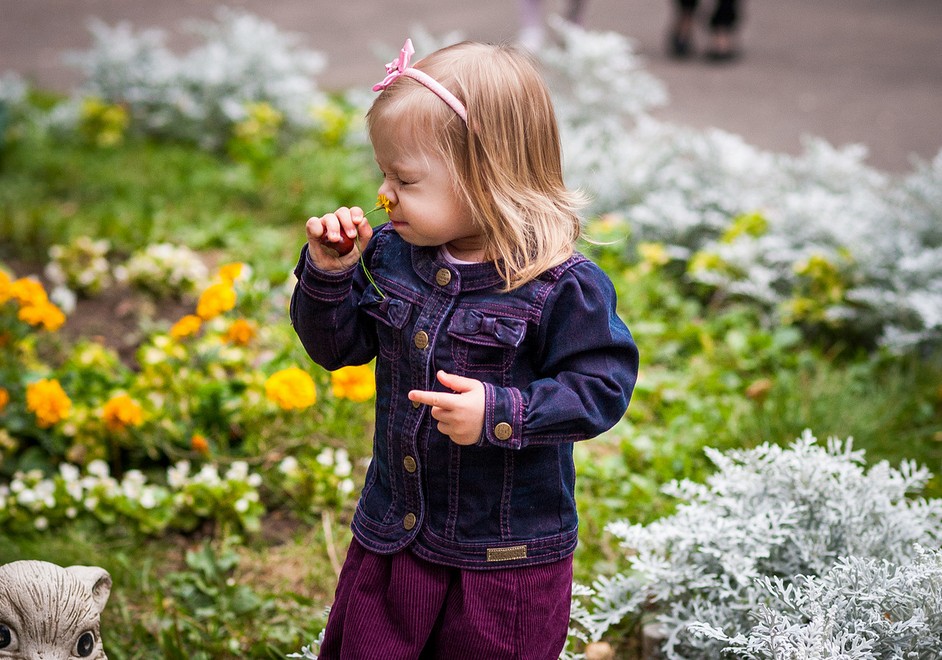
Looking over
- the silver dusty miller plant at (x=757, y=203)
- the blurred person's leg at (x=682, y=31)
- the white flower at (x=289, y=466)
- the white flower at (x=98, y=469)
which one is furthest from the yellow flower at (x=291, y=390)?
the blurred person's leg at (x=682, y=31)

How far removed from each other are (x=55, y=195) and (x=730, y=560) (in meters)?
4.41

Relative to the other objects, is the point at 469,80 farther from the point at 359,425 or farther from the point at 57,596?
the point at 359,425

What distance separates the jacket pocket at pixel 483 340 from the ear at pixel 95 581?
838 mm

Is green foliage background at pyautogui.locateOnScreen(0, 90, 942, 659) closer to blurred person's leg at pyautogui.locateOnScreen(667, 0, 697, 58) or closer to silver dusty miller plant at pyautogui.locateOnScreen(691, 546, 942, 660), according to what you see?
silver dusty miller plant at pyautogui.locateOnScreen(691, 546, 942, 660)

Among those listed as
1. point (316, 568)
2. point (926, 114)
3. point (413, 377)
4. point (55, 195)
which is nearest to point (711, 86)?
point (926, 114)

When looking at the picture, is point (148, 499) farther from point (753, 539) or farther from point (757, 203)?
point (757, 203)

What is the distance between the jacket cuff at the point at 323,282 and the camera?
70.5 inches

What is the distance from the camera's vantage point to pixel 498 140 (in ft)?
5.55

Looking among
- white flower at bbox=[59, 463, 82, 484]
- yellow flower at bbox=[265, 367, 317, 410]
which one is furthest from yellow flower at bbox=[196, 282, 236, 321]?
white flower at bbox=[59, 463, 82, 484]

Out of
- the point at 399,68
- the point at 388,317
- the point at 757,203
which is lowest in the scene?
the point at 388,317

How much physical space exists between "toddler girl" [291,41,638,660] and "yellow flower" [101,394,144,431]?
1.18 metres

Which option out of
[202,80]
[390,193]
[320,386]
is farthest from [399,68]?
[202,80]

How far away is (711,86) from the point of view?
773 cm

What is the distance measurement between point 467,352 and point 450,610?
0.52 m
